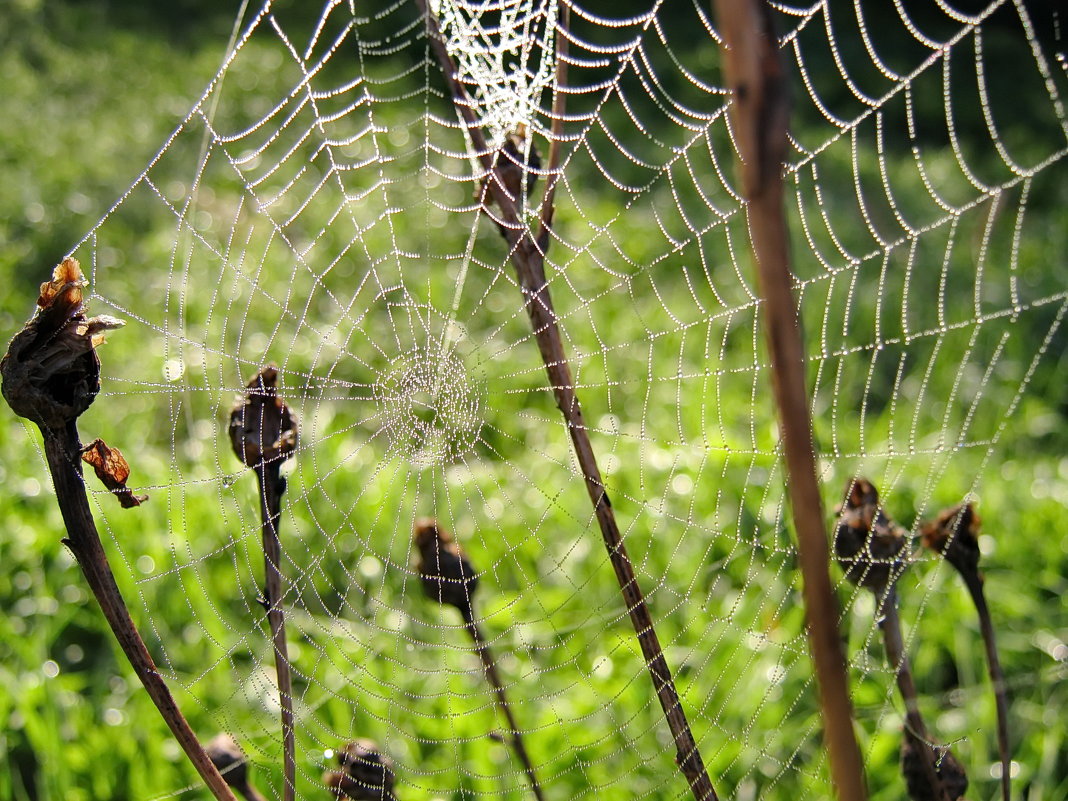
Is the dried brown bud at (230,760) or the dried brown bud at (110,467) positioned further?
the dried brown bud at (230,760)

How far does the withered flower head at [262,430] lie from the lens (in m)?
0.94

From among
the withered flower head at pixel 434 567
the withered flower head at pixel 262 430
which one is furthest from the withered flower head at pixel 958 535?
the withered flower head at pixel 262 430

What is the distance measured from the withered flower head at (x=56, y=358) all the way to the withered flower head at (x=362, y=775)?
18.1 inches

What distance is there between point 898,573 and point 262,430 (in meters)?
0.67

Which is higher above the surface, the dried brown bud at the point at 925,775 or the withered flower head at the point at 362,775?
the withered flower head at the point at 362,775

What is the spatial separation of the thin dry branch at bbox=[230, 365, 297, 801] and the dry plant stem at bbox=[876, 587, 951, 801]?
1.84 ft

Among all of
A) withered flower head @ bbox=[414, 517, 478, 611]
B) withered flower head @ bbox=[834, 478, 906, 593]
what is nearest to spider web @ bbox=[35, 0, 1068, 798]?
withered flower head @ bbox=[414, 517, 478, 611]

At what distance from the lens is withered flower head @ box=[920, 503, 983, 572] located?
1.14m

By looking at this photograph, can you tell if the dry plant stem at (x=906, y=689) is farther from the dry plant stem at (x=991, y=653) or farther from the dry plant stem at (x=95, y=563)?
the dry plant stem at (x=95, y=563)

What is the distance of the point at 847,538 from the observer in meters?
1.12

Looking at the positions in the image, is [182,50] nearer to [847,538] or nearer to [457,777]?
[457,777]

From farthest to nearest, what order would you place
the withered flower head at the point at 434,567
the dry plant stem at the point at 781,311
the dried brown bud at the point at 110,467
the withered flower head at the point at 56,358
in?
the withered flower head at the point at 434,567, the dried brown bud at the point at 110,467, the withered flower head at the point at 56,358, the dry plant stem at the point at 781,311

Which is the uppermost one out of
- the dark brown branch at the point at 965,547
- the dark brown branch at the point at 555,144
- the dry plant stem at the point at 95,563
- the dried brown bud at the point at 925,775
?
the dark brown branch at the point at 555,144

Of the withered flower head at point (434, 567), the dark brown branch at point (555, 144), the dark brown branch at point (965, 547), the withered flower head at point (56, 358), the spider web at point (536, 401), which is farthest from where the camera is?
the spider web at point (536, 401)
